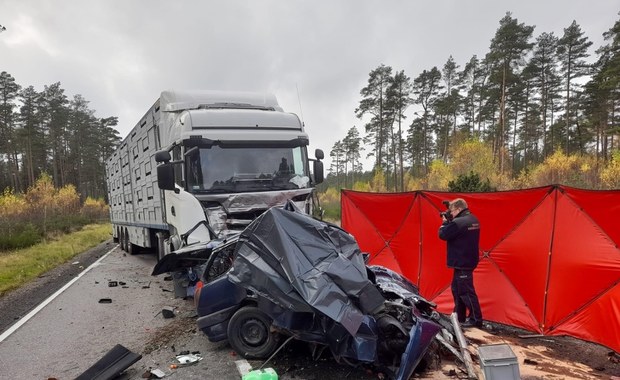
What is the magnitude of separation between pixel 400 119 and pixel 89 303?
35218mm

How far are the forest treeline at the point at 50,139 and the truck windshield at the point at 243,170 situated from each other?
3855 cm

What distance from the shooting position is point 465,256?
5.39 metres

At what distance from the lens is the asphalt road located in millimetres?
3996

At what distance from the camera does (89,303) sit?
706 cm

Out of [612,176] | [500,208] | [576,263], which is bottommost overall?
[576,263]

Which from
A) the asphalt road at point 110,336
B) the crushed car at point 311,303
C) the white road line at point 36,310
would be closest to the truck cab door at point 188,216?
the asphalt road at point 110,336

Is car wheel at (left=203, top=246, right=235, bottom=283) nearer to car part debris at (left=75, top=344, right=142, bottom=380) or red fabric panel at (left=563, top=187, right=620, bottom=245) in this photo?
car part debris at (left=75, top=344, right=142, bottom=380)

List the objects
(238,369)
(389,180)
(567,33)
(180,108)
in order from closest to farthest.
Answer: (238,369), (180,108), (567,33), (389,180)

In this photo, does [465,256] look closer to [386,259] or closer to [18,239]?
[386,259]

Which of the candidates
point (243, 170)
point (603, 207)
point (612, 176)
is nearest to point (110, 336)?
point (243, 170)

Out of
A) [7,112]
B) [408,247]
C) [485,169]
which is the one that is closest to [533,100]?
[485,169]

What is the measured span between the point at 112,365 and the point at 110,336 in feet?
4.83

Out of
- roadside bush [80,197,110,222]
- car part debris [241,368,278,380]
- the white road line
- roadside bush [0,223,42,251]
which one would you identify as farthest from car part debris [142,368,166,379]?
roadside bush [80,197,110,222]

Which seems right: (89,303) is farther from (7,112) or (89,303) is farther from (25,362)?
(7,112)
